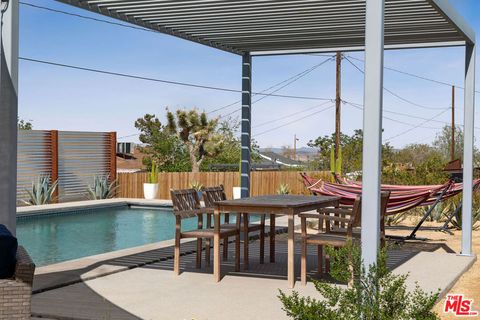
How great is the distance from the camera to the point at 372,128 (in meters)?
5.25

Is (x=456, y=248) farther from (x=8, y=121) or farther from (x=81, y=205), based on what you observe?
(x=81, y=205)

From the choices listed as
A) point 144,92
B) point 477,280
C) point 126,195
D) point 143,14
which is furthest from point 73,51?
point 477,280

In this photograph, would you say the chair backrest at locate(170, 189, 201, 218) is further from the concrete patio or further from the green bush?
the green bush

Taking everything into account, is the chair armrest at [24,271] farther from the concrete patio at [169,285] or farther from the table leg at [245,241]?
the table leg at [245,241]

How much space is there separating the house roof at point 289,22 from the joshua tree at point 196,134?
2310 centimetres

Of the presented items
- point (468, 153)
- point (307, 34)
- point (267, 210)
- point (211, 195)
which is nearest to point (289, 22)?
point (307, 34)

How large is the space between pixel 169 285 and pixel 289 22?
13.7 feet

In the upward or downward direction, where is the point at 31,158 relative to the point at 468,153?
downward

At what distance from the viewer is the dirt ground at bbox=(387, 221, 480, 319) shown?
256 inches

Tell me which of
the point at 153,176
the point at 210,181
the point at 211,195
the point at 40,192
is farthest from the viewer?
the point at 210,181

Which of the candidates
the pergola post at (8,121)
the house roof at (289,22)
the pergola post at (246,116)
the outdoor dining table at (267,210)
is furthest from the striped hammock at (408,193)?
the pergola post at (8,121)

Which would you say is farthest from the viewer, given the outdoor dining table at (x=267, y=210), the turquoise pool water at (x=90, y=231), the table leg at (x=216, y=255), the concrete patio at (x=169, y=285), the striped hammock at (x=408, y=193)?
the turquoise pool water at (x=90, y=231)

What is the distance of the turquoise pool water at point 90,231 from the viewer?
1133 centimetres

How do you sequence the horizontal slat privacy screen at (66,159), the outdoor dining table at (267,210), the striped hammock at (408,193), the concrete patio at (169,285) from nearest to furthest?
the concrete patio at (169,285) < the outdoor dining table at (267,210) < the striped hammock at (408,193) < the horizontal slat privacy screen at (66,159)
